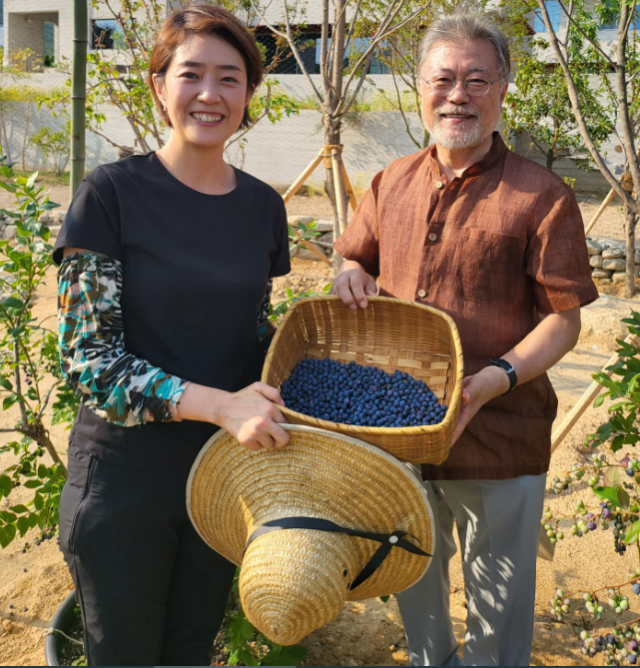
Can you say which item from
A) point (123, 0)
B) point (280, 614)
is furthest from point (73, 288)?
point (123, 0)

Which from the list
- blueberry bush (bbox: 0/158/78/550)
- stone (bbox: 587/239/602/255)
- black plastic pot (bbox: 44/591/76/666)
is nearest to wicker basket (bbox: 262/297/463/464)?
blueberry bush (bbox: 0/158/78/550)

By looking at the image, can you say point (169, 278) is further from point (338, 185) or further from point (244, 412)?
point (338, 185)

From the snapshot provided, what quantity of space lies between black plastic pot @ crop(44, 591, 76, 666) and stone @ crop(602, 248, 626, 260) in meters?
7.56

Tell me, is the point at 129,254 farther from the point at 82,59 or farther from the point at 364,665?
the point at 364,665

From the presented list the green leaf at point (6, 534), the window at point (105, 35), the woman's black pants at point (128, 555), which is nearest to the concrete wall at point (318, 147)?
the window at point (105, 35)

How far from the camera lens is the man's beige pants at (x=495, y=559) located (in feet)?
6.28

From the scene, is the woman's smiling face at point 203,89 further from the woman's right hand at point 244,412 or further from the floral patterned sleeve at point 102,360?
the woman's right hand at point 244,412

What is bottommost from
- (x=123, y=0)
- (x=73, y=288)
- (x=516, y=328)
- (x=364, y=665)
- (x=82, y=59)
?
(x=364, y=665)

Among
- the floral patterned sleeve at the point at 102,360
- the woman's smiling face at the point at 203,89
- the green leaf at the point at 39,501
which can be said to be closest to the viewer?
the floral patterned sleeve at the point at 102,360

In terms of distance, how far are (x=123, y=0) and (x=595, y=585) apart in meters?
4.88

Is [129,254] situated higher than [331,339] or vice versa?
[129,254]

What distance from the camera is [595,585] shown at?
2.97 meters

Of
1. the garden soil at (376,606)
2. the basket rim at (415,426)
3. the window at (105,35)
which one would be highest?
the window at (105,35)

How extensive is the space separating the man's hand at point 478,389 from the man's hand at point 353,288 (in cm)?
40
